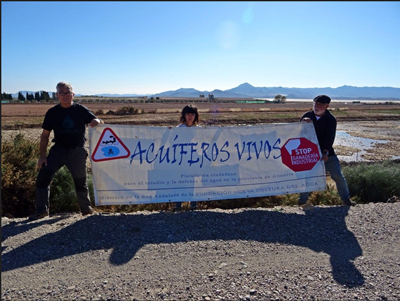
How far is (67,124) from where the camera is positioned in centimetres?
514

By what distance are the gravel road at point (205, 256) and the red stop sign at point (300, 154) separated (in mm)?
995

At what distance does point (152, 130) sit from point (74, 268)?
110 inches

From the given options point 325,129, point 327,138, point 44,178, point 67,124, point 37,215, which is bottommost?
point 37,215

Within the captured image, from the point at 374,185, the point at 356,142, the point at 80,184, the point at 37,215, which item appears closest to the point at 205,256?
the point at 80,184

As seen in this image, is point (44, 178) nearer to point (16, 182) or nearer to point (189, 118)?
point (16, 182)

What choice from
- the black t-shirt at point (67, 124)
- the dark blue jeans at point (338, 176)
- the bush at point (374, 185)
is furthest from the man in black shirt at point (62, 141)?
the bush at point (374, 185)

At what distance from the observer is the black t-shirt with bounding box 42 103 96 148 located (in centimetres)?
508

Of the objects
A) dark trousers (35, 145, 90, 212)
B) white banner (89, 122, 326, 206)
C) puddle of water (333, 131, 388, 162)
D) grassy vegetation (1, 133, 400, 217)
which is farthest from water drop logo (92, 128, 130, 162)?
puddle of water (333, 131, 388, 162)

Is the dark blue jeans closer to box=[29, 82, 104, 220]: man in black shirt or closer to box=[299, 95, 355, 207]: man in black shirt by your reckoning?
box=[299, 95, 355, 207]: man in black shirt

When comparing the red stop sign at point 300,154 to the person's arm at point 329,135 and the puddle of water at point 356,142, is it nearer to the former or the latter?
the person's arm at point 329,135

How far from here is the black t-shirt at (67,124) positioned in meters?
5.08

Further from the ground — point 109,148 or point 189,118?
point 189,118

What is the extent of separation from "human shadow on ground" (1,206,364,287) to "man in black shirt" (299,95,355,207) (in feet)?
2.21

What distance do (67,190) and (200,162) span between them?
308cm
